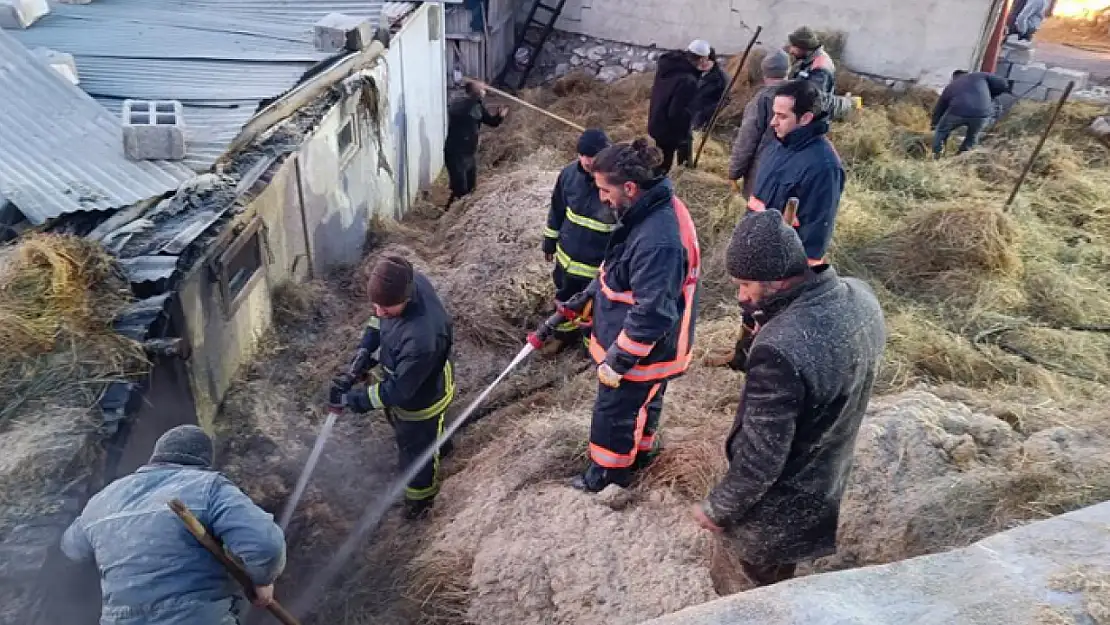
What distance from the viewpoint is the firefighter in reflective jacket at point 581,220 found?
5566mm

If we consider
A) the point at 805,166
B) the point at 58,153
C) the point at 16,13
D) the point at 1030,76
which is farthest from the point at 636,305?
the point at 1030,76

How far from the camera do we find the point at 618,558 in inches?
151

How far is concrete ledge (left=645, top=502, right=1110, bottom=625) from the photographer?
2.17 metres

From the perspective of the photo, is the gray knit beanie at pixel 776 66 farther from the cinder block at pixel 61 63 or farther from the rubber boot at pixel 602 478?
the cinder block at pixel 61 63

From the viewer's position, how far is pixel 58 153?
471cm

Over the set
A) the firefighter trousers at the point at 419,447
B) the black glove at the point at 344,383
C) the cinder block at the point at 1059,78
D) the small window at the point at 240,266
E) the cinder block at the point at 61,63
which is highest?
the cinder block at the point at 61,63

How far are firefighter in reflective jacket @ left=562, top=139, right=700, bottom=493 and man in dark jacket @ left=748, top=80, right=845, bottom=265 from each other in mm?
984

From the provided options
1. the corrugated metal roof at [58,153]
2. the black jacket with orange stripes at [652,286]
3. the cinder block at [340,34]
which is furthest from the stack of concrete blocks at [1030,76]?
the corrugated metal roof at [58,153]

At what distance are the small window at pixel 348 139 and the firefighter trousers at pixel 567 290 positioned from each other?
8.87ft

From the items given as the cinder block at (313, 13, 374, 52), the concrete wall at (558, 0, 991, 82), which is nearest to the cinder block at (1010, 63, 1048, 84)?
the concrete wall at (558, 0, 991, 82)

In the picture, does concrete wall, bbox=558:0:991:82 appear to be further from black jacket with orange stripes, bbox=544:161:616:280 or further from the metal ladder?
black jacket with orange stripes, bbox=544:161:616:280

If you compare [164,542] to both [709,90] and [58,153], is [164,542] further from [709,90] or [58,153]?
[709,90]

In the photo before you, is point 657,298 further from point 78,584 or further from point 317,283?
point 317,283

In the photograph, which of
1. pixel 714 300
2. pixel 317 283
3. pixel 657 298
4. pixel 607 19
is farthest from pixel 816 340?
pixel 607 19
